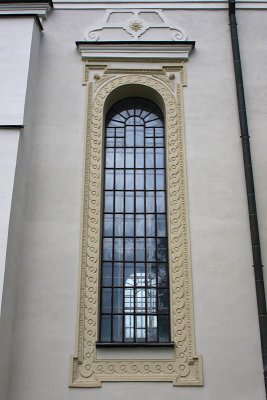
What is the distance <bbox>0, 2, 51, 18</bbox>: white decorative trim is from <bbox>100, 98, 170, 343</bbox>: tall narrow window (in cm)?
267

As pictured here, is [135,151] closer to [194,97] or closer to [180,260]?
[194,97]

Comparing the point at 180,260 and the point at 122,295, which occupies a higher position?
the point at 180,260

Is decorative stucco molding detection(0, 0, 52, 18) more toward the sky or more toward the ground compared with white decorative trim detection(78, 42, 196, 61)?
more toward the sky

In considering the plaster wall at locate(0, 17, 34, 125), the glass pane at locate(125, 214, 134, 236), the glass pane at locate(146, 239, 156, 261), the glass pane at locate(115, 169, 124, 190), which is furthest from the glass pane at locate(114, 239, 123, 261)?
Answer: the plaster wall at locate(0, 17, 34, 125)

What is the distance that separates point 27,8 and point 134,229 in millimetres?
5550

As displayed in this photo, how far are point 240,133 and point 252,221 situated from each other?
6.20 feet

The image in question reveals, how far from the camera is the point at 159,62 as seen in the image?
36.6 ft

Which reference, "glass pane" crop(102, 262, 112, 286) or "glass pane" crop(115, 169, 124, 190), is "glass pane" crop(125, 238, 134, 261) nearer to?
"glass pane" crop(102, 262, 112, 286)

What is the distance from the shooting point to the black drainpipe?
8617 millimetres

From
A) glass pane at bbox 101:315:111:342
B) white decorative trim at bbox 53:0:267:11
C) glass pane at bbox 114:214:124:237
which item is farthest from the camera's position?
white decorative trim at bbox 53:0:267:11

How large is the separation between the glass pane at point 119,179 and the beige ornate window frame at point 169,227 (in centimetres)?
43

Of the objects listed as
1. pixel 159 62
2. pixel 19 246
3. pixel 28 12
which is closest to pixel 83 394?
pixel 19 246

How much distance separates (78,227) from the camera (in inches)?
373

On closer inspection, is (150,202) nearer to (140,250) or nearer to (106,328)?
(140,250)
